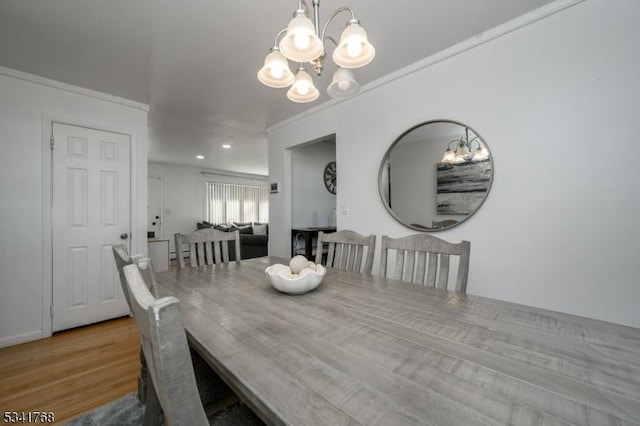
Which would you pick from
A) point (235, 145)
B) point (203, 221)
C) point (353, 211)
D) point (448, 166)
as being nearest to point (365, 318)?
point (448, 166)

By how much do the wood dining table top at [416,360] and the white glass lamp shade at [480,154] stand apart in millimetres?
1211

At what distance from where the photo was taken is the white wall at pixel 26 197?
222cm

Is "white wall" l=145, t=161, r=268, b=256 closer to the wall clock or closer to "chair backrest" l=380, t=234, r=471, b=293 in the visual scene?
the wall clock

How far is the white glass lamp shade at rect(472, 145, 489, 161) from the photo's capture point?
6.08 feet

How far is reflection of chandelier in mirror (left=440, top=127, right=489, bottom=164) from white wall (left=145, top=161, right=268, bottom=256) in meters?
6.46

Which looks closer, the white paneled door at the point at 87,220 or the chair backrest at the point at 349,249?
the chair backrest at the point at 349,249

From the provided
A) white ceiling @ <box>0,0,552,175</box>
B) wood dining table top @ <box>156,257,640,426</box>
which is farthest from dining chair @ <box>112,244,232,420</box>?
white ceiling @ <box>0,0,552,175</box>

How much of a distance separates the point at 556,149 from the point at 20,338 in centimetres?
428

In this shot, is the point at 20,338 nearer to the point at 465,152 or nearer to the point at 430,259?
the point at 430,259

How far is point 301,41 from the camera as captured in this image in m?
1.07

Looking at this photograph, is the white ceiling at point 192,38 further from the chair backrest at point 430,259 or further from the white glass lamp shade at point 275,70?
the chair backrest at point 430,259

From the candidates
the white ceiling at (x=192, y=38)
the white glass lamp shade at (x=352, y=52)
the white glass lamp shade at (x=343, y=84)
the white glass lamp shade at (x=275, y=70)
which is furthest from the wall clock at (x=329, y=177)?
the white glass lamp shade at (x=352, y=52)

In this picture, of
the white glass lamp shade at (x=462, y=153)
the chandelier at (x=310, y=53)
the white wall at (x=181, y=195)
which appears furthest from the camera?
the white wall at (x=181, y=195)

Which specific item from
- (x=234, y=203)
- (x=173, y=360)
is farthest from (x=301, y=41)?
(x=234, y=203)
